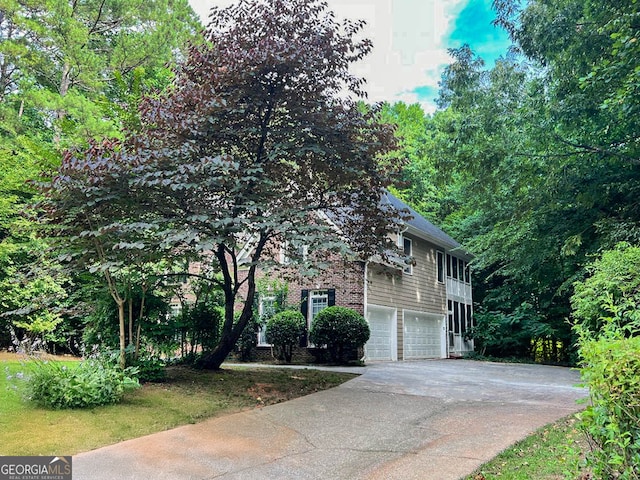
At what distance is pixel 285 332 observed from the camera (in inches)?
573

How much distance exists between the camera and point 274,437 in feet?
19.1

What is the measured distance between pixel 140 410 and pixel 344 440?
2.92m

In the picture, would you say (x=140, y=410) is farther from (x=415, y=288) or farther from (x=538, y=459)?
(x=415, y=288)

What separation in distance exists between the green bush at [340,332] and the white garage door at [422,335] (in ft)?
13.5

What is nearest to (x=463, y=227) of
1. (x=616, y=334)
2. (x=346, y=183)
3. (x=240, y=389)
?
(x=346, y=183)

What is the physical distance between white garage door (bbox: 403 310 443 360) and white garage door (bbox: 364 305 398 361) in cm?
101

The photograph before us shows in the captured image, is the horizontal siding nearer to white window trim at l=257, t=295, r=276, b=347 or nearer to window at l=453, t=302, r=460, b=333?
window at l=453, t=302, r=460, b=333

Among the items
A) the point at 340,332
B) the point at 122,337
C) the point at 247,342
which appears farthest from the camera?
the point at 247,342

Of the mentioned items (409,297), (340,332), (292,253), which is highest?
(292,253)

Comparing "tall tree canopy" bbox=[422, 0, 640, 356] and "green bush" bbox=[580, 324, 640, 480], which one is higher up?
"tall tree canopy" bbox=[422, 0, 640, 356]

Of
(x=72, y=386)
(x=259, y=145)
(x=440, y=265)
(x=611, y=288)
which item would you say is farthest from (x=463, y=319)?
(x=72, y=386)

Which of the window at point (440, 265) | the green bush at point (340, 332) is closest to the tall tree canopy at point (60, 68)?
the green bush at point (340, 332)

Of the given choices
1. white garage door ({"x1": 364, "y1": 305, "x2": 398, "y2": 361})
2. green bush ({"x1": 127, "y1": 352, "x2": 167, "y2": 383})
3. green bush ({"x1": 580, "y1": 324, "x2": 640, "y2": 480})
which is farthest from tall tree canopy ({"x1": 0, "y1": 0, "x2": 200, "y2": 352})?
green bush ({"x1": 580, "y1": 324, "x2": 640, "y2": 480})

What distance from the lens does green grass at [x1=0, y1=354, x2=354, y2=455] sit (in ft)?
17.0
